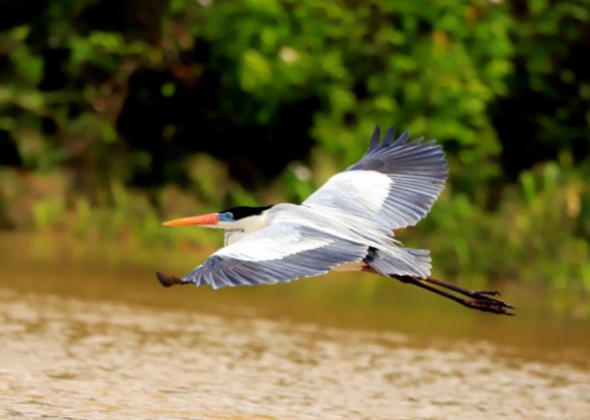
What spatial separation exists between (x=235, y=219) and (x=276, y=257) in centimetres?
107

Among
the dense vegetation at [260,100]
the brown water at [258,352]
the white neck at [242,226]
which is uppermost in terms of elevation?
the dense vegetation at [260,100]

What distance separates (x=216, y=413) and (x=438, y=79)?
7.51 meters

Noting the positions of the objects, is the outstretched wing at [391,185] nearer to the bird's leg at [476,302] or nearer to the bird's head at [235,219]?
the bird's leg at [476,302]

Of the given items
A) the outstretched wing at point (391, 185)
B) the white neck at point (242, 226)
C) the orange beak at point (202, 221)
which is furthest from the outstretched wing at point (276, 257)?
the outstretched wing at point (391, 185)

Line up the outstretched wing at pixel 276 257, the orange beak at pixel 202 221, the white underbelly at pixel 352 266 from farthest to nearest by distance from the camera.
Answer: the orange beak at pixel 202 221 < the white underbelly at pixel 352 266 < the outstretched wing at pixel 276 257

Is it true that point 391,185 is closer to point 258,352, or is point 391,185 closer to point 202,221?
point 202,221

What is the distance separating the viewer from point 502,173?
14289 millimetres

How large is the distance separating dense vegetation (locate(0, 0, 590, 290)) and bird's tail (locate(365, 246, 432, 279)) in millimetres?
5771

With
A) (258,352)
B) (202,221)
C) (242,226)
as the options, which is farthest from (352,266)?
(258,352)

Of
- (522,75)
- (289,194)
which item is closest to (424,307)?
(289,194)

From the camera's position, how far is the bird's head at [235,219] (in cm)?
674

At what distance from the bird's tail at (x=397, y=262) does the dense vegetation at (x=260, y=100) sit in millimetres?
5771

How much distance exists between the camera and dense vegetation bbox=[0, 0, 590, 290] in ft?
42.6

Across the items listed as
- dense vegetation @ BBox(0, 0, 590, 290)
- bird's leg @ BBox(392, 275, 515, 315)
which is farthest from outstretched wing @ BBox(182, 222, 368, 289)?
dense vegetation @ BBox(0, 0, 590, 290)
